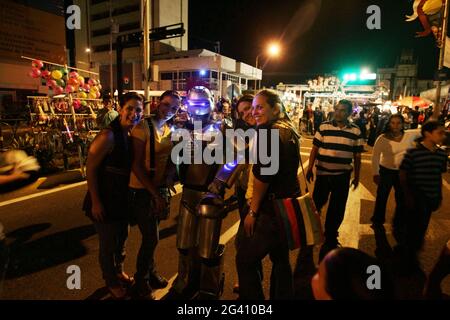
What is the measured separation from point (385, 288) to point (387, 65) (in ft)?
245

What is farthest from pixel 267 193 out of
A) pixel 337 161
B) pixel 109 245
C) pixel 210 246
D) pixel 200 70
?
pixel 200 70

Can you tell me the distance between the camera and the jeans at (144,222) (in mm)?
2982

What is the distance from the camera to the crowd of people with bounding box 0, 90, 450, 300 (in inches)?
92.9

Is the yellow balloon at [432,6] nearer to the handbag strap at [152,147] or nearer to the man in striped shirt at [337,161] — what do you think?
the man in striped shirt at [337,161]

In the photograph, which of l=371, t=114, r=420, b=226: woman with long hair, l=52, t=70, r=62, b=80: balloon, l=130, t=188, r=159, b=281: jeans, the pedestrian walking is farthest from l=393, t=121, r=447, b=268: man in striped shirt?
l=52, t=70, r=62, b=80: balloon

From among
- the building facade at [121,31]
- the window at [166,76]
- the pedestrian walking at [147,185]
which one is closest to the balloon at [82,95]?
the pedestrian walking at [147,185]

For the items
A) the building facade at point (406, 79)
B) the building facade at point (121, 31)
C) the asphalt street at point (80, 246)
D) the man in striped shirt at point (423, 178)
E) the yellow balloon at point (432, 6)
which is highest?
the building facade at point (121, 31)

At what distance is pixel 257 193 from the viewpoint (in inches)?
94.0

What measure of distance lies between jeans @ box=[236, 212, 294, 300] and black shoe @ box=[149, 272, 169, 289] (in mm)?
1071

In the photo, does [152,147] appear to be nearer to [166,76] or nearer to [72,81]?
[72,81]

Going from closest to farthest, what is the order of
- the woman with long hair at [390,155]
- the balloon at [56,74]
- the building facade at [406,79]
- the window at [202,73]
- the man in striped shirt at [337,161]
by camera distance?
the man in striped shirt at [337,161] → the woman with long hair at [390,155] → the balloon at [56,74] → the window at [202,73] → the building facade at [406,79]
